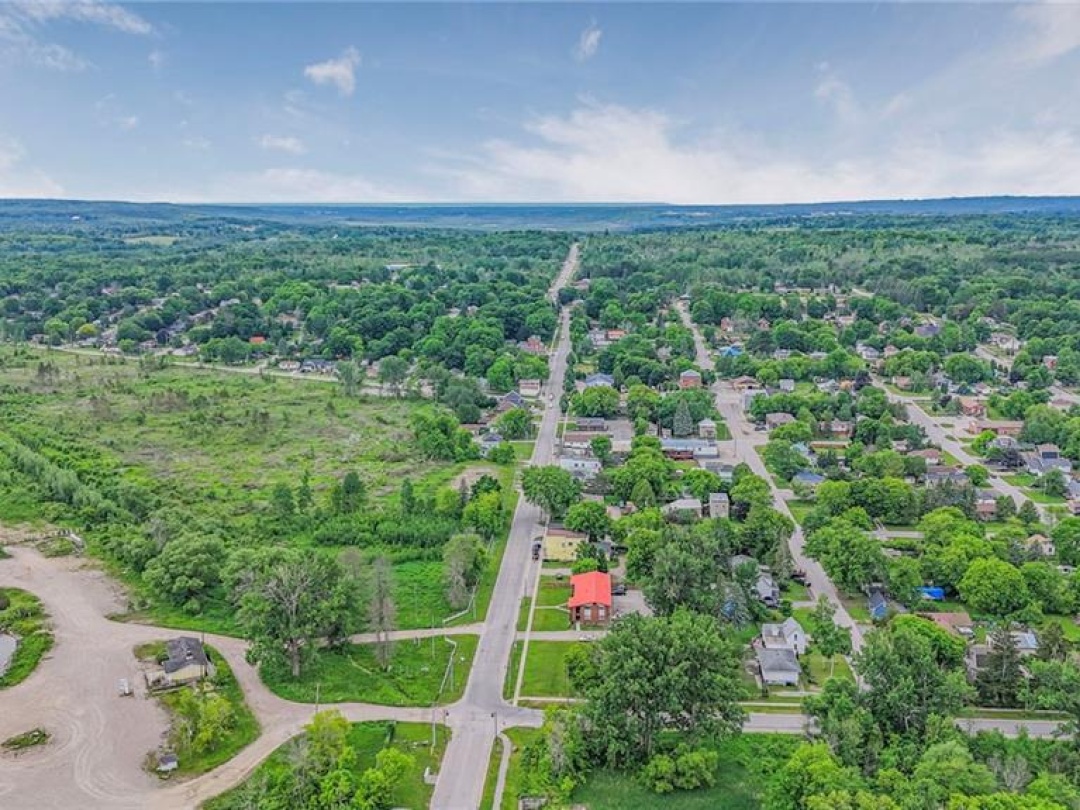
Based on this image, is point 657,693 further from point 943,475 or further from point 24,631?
point 943,475

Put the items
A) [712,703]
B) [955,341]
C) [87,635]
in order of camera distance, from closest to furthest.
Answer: [712,703] → [87,635] → [955,341]

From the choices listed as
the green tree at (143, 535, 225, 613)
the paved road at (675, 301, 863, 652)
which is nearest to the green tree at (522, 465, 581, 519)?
the paved road at (675, 301, 863, 652)

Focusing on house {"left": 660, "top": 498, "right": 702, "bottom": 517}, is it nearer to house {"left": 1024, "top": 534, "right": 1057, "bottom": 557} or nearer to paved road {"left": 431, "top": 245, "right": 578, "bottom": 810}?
paved road {"left": 431, "top": 245, "right": 578, "bottom": 810}

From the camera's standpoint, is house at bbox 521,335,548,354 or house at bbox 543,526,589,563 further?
house at bbox 521,335,548,354

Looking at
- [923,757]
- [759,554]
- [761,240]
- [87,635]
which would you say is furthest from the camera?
[761,240]

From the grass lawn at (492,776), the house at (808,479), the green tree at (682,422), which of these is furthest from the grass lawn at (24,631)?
the green tree at (682,422)

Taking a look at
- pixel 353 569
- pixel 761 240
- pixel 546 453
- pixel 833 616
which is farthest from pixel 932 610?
pixel 761 240

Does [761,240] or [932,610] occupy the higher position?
[761,240]

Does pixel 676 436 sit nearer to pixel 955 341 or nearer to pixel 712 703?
pixel 712 703
